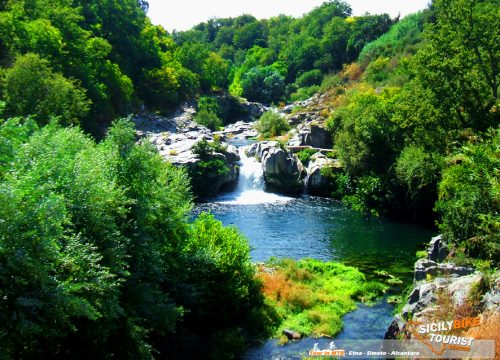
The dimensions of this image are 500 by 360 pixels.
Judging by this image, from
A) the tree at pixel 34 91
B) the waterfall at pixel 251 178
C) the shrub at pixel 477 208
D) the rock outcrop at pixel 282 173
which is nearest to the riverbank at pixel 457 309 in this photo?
the shrub at pixel 477 208

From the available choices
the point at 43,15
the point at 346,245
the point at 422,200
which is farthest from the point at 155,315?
the point at 43,15

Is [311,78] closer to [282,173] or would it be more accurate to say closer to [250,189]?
[250,189]

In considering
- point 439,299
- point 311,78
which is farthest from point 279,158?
point 311,78

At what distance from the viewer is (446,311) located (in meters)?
14.5

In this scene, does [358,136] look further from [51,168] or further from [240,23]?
[240,23]

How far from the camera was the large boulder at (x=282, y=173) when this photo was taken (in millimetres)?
48438

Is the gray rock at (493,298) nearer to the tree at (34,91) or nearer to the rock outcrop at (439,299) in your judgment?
the rock outcrop at (439,299)

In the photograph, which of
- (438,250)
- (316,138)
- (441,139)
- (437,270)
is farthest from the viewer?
(316,138)

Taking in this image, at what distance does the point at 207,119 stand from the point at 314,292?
189ft

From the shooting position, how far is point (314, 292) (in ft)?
76.3

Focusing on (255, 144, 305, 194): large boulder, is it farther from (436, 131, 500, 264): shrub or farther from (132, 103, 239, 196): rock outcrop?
(436, 131, 500, 264): shrub

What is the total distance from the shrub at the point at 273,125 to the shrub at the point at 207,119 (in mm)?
11761

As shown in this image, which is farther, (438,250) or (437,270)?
(438,250)

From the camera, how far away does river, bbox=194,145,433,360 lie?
19.7m
